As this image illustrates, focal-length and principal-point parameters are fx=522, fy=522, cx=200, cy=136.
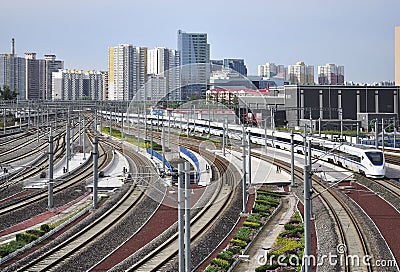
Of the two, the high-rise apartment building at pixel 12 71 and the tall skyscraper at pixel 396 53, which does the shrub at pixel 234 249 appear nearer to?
the tall skyscraper at pixel 396 53

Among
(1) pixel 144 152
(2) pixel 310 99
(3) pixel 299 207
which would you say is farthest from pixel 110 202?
(2) pixel 310 99

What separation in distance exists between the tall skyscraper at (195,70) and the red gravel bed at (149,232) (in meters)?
2.54

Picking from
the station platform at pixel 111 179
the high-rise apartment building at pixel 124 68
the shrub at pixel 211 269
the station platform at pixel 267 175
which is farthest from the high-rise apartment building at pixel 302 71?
the shrub at pixel 211 269

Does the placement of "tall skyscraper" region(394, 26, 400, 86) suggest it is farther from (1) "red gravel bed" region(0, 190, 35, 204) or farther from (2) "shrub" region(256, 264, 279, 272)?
(2) "shrub" region(256, 264, 279, 272)

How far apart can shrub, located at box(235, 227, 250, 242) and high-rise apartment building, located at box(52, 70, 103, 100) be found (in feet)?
237

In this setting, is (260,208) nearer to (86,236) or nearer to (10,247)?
(86,236)

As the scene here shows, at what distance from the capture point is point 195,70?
11.9 meters

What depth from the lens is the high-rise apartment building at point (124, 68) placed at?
5425cm

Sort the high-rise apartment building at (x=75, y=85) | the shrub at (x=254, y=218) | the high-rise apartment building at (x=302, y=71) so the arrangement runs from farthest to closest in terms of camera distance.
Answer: the high-rise apartment building at (x=302, y=71)
the high-rise apartment building at (x=75, y=85)
the shrub at (x=254, y=218)

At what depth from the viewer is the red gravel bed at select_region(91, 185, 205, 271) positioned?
13.4 meters

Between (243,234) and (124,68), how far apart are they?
44002 millimetres

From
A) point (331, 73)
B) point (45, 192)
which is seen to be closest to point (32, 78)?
point (45, 192)

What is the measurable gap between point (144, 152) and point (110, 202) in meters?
5.93

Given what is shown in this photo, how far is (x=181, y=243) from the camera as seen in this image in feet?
Result: 35.8
